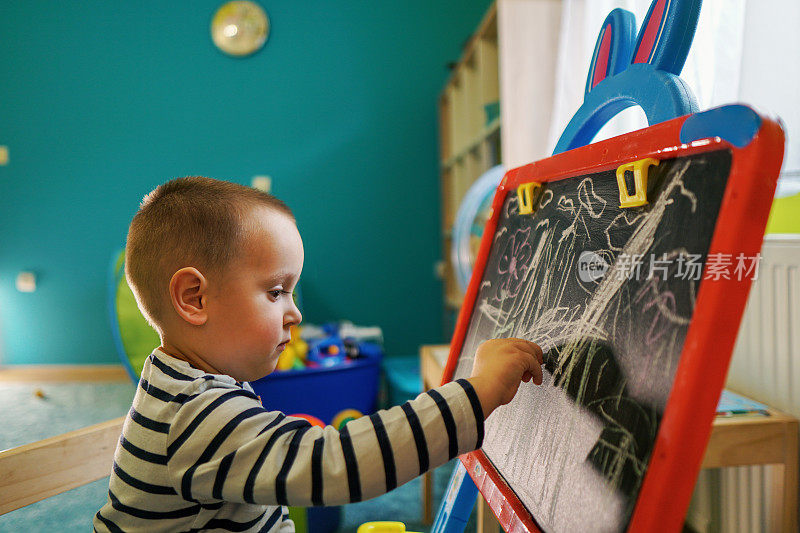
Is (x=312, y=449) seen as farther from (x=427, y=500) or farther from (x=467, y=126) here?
(x=467, y=126)

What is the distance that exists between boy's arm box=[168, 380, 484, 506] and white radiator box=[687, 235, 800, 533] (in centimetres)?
70

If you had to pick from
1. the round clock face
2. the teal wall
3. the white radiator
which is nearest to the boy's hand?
the white radiator

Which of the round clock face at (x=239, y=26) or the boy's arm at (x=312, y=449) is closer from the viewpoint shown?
the boy's arm at (x=312, y=449)

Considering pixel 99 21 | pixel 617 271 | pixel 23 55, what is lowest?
pixel 617 271

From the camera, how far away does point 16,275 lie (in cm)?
308

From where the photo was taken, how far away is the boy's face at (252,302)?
57 centimetres

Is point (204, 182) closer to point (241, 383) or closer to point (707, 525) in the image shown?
point (241, 383)

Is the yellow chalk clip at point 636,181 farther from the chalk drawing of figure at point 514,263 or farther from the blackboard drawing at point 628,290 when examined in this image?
the chalk drawing of figure at point 514,263

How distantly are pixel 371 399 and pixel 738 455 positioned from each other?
149 cm

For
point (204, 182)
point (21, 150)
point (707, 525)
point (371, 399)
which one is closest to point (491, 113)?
point (371, 399)

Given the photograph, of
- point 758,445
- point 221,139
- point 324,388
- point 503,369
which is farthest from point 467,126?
point 503,369

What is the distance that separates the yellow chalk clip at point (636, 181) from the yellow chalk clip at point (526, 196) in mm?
176
